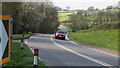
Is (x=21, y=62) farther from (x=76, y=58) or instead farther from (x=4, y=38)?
(x=76, y=58)

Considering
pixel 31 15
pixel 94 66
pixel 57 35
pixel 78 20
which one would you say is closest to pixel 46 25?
pixel 31 15

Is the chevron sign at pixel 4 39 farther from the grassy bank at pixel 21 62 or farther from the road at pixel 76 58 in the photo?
the road at pixel 76 58

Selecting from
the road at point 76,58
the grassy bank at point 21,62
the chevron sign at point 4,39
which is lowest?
the road at point 76,58

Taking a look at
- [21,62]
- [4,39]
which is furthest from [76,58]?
[4,39]

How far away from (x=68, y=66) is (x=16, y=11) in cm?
3896

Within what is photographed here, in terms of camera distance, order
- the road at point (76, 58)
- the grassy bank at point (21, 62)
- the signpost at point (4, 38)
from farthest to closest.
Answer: the road at point (76, 58) < the grassy bank at point (21, 62) < the signpost at point (4, 38)

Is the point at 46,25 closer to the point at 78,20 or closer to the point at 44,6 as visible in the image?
the point at 44,6

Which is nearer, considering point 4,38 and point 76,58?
point 4,38

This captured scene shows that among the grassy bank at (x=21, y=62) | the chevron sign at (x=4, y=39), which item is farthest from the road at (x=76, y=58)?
the chevron sign at (x=4, y=39)

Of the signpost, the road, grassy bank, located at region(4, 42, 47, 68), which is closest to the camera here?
the signpost

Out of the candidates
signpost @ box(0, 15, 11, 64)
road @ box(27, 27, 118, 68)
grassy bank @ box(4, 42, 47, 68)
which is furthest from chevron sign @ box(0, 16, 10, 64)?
road @ box(27, 27, 118, 68)

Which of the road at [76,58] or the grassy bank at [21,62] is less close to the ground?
the grassy bank at [21,62]

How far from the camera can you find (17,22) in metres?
51.0

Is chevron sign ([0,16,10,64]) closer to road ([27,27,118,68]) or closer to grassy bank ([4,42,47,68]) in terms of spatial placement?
grassy bank ([4,42,47,68])
